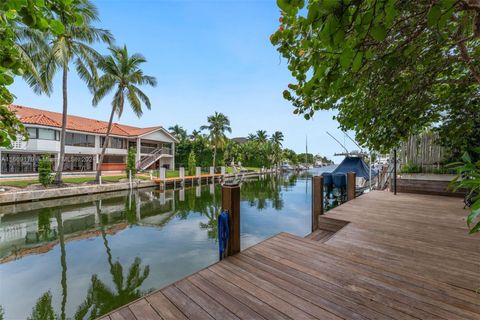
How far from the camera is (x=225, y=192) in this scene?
3.03 metres

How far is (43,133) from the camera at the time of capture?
54.7 ft

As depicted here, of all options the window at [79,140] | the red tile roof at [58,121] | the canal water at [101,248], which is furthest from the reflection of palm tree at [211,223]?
the window at [79,140]

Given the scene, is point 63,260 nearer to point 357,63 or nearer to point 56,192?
point 357,63

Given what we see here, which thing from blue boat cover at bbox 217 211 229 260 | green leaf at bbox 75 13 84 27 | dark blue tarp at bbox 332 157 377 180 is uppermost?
green leaf at bbox 75 13 84 27

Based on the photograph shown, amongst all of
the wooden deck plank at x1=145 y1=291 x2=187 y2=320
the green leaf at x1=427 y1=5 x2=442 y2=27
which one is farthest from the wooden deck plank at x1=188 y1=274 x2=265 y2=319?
the green leaf at x1=427 y1=5 x2=442 y2=27

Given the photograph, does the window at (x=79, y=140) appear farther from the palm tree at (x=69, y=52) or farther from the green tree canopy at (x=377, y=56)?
the green tree canopy at (x=377, y=56)

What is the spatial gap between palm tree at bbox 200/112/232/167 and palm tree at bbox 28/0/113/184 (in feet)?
46.6

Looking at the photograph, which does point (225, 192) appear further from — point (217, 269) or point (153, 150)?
point (153, 150)

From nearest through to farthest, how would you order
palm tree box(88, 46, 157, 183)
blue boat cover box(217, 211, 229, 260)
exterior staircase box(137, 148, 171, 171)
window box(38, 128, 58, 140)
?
blue boat cover box(217, 211, 229, 260) < palm tree box(88, 46, 157, 183) < window box(38, 128, 58, 140) < exterior staircase box(137, 148, 171, 171)

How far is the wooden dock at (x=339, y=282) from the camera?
1.82 metres

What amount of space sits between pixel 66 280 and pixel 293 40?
5729 millimetres

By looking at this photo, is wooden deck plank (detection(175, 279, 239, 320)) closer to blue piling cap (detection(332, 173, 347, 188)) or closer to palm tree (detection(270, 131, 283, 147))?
blue piling cap (detection(332, 173, 347, 188))

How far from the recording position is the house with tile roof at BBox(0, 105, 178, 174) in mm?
16109

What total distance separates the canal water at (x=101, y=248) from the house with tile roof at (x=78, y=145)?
8306 millimetres
